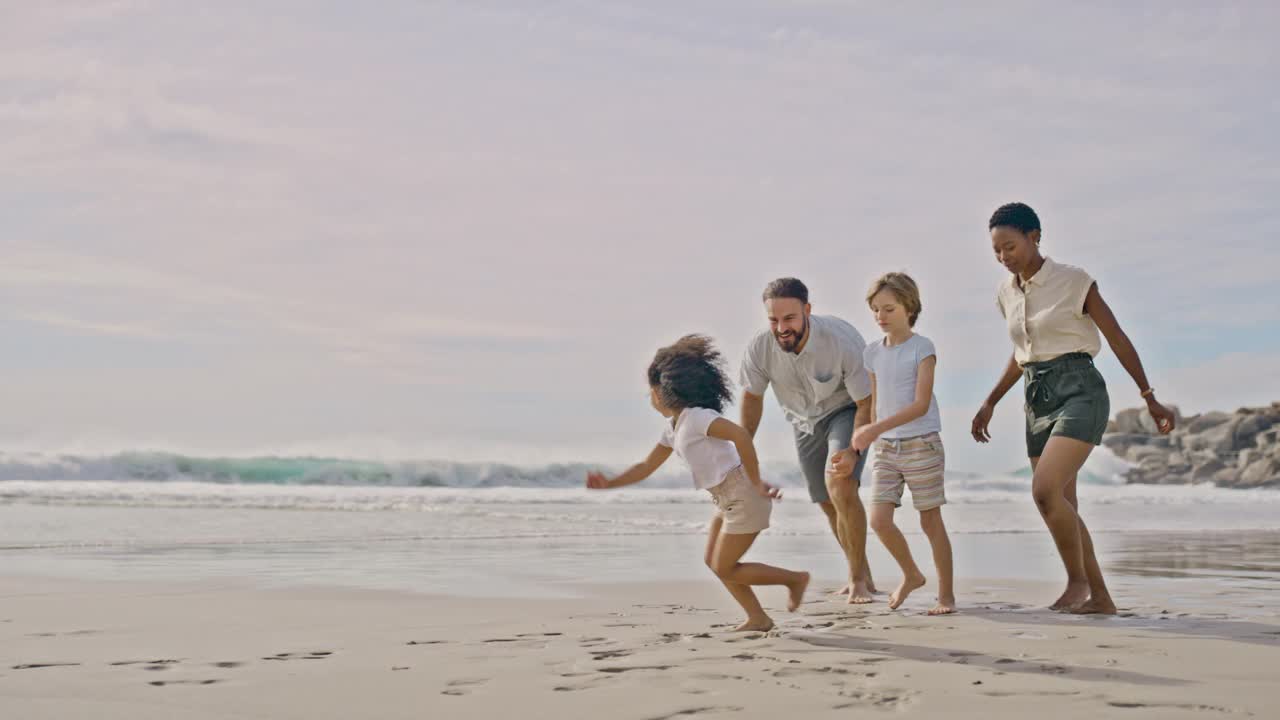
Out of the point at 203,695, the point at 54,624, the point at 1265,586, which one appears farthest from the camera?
the point at 1265,586

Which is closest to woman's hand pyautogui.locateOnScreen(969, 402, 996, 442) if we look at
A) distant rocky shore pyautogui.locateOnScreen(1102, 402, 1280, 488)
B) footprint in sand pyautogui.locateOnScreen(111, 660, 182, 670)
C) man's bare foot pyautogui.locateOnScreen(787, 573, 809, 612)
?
man's bare foot pyautogui.locateOnScreen(787, 573, 809, 612)

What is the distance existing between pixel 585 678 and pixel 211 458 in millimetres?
34740

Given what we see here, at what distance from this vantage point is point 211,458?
36.1 metres

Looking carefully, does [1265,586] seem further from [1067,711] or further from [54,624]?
[54,624]

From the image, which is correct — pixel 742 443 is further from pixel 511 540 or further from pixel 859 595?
pixel 511 540

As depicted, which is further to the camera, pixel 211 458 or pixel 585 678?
pixel 211 458

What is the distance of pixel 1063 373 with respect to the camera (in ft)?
18.9

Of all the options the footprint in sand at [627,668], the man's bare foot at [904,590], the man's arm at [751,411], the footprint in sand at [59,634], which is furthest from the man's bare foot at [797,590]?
the footprint in sand at [59,634]

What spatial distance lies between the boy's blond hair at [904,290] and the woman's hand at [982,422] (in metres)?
0.73

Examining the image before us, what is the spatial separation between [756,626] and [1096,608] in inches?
70.2

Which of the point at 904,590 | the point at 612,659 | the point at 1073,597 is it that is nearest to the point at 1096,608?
the point at 1073,597

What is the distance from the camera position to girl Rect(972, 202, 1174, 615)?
221 inches

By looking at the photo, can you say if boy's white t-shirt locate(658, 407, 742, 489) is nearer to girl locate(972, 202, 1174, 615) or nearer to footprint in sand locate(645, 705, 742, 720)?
girl locate(972, 202, 1174, 615)

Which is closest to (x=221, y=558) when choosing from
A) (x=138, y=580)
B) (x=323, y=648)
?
(x=138, y=580)
